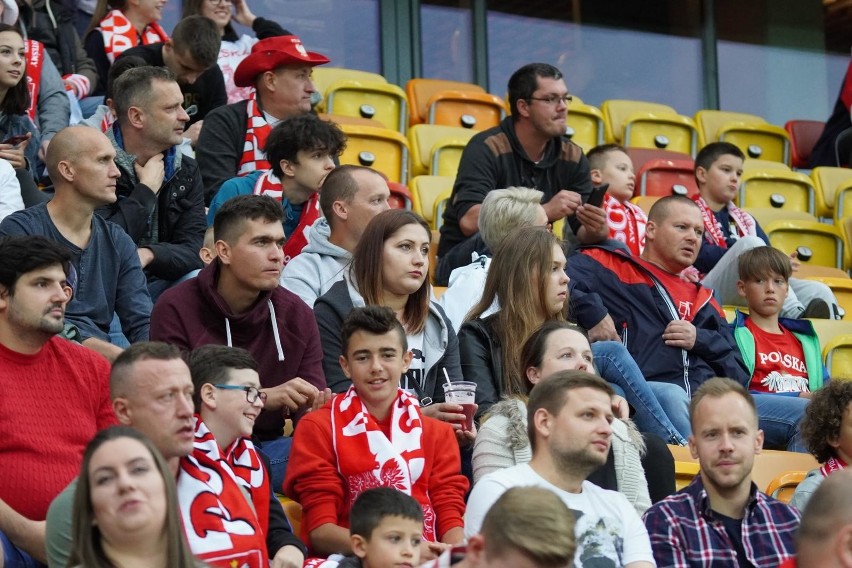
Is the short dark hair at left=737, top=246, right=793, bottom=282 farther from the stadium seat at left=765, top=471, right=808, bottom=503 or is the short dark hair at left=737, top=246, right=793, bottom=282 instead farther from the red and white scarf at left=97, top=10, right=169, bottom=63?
the red and white scarf at left=97, top=10, right=169, bottom=63

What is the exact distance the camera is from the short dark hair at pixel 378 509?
3.78 m

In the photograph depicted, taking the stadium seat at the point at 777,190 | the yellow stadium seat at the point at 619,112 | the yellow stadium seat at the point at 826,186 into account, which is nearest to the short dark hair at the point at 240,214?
the stadium seat at the point at 777,190

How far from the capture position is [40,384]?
405 centimetres

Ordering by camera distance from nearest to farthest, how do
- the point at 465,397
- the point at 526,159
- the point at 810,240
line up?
the point at 465,397
the point at 526,159
the point at 810,240

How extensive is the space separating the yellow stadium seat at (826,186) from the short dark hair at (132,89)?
477cm

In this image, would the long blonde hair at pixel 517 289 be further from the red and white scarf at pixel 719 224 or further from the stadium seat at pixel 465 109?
the stadium seat at pixel 465 109

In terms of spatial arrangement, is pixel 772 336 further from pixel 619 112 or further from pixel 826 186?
pixel 619 112

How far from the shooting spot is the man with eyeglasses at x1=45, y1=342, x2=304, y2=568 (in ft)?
12.0

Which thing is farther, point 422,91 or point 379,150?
point 422,91

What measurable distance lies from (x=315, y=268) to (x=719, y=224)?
3.00 meters

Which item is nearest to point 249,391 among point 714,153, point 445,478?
point 445,478

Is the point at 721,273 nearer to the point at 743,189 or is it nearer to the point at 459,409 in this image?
the point at 743,189

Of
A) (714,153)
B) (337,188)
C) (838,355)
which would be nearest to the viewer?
(337,188)

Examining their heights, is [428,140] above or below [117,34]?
below
